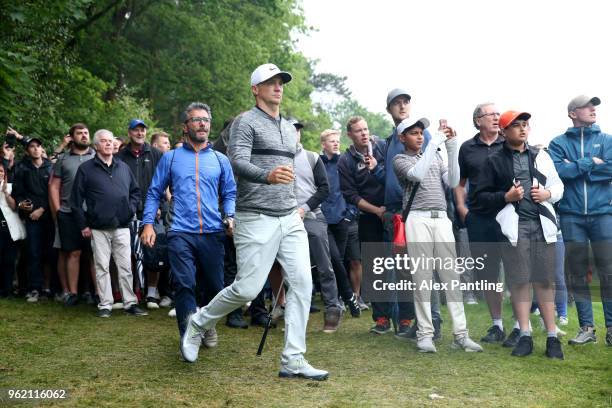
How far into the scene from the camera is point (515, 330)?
840cm

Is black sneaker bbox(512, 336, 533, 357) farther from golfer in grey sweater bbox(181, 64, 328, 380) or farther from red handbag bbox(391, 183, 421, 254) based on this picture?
golfer in grey sweater bbox(181, 64, 328, 380)

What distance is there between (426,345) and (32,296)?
6.24 m

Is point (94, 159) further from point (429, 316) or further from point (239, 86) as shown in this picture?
A: point (239, 86)

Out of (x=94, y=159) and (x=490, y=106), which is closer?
(x=490, y=106)

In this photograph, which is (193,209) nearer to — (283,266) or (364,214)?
(283,266)

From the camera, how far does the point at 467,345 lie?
793 cm

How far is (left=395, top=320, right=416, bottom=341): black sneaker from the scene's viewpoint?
8773mm

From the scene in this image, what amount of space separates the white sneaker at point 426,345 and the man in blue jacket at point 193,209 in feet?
6.45

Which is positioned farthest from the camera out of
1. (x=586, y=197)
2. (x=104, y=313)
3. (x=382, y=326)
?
(x=104, y=313)

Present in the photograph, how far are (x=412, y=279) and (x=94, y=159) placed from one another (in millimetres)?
4583

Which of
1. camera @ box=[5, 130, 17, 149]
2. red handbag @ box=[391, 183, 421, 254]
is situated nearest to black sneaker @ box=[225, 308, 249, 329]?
red handbag @ box=[391, 183, 421, 254]

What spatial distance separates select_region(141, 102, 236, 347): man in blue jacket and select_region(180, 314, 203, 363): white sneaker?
32 cm

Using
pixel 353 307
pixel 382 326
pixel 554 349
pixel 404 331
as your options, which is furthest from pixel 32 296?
pixel 554 349

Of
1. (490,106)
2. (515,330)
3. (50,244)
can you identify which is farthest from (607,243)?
(50,244)
